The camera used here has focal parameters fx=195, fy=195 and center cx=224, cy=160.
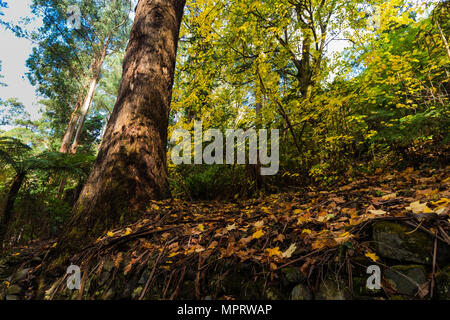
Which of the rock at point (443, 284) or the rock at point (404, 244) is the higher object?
the rock at point (404, 244)

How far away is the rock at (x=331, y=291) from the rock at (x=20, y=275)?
2.10 meters

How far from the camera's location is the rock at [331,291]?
0.88 m

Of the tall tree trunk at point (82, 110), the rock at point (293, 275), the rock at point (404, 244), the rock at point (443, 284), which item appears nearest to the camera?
the rock at point (443, 284)

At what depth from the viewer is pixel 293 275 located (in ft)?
3.23

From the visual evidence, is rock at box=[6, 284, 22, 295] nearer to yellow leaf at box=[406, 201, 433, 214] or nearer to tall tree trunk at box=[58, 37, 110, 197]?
yellow leaf at box=[406, 201, 433, 214]

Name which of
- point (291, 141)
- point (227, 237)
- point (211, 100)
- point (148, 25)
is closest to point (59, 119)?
point (211, 100)

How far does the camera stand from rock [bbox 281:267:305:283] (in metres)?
0.97

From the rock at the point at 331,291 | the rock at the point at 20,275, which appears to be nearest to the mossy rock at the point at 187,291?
the rock at the point at 331,291

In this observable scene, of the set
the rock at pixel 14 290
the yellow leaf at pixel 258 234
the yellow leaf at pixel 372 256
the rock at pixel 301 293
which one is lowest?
the rock at pixel 14 290

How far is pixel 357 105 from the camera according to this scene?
3686 mm

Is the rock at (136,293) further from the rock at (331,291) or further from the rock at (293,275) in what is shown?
the rock at (331,291)

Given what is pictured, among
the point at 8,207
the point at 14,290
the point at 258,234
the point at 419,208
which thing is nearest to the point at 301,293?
the point at 258,234

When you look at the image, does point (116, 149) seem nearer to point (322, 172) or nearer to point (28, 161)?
point (28, 161)

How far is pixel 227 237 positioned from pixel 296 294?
62cm
